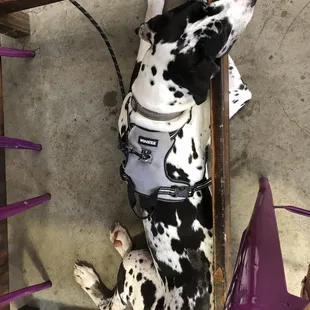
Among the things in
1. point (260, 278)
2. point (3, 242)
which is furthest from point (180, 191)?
point (3, 242)

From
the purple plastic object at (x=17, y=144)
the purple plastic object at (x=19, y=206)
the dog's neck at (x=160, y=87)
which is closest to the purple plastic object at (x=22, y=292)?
the purple plastic object at (x=19, y=206)

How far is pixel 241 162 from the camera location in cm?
300

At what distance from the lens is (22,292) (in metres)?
3.23

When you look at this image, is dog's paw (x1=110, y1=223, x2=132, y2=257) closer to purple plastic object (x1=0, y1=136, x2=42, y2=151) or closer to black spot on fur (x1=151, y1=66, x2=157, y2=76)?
purple plastic object (x1=0, y1=136, x2=42, y2=151)

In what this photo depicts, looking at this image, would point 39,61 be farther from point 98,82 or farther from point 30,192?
point 30,192

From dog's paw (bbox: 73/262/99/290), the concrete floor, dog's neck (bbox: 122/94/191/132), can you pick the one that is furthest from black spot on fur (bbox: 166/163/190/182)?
dog's paw (bbox: 73/262/99/290)

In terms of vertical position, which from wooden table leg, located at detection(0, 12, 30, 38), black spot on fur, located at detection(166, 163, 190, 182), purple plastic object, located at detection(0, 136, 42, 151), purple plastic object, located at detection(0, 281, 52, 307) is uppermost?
wooden table leg, located at detection(0, 12, 30, 38)

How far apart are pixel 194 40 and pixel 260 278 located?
1116 mm

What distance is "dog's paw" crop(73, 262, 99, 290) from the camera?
3334 millimetres

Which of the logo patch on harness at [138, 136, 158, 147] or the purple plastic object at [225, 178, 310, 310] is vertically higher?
the logo patch on harness at [138, 136, 158, 147]

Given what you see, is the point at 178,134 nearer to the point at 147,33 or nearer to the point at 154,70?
the point at 154,70

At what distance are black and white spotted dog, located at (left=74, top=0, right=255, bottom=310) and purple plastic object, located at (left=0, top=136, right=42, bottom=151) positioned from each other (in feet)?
2.81

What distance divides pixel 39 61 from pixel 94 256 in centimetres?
159

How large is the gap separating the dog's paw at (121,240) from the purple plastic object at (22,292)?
71cm
